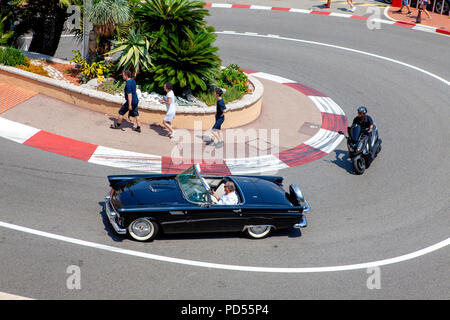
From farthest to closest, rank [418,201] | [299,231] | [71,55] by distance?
[71,55] → [418,201] → [299,231]

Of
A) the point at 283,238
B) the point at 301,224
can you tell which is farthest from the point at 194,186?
the point at 301,224

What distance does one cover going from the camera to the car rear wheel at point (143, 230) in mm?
9367

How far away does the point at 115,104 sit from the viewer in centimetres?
1432

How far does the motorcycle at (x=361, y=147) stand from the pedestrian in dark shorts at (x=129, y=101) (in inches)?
216

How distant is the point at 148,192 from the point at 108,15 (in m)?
7.07

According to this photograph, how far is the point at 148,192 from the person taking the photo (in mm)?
Result: 9719

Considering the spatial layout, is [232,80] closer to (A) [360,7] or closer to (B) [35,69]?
(B) [35,69]

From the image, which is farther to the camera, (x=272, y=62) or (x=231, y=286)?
(x=272, y=62)

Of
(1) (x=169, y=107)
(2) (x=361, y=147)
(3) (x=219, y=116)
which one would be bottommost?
(2) (x=361, y=147)

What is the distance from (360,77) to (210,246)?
12889 millimetres

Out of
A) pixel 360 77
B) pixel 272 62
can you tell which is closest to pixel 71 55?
pixel 272 62

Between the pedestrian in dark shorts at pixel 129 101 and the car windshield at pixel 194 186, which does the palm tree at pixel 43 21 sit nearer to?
the pedestrian in dark shorts at pixel 129 101

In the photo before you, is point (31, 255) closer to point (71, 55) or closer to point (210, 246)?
point (210, 246)

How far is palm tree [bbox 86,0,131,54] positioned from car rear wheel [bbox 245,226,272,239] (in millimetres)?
8046
